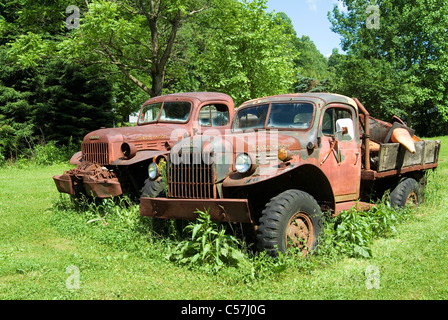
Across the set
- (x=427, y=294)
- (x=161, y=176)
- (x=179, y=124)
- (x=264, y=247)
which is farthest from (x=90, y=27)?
(x=427, y=294)

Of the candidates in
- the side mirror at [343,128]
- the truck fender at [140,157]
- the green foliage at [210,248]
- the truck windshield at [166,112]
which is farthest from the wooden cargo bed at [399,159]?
the truck windshield at [166,112]

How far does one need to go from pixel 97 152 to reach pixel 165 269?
146 inches

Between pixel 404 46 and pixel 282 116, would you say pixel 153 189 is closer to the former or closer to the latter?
pixel 282 116

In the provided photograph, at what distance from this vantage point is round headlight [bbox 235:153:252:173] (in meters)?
5.20

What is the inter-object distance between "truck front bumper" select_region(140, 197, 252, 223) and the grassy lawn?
1.77ft

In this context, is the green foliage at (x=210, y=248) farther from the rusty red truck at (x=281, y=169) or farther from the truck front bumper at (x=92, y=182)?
the truck front bumper at (x=92, y=182)

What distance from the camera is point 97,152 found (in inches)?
328

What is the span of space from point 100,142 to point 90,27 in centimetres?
751

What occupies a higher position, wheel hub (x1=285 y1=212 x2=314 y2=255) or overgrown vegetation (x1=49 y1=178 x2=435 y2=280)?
wheel hub (x1=285 y1=212 x2=314 y2=255)

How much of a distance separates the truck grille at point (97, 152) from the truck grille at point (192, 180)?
9.54 feet

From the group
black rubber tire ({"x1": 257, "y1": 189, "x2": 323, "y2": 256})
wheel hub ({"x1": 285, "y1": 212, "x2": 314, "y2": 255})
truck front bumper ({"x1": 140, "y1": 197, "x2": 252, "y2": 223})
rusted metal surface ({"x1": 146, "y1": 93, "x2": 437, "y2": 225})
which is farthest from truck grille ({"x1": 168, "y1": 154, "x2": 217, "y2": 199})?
wheel hub ({"x1": 285, "y1": 212, "x2": 314, "y2": 255})

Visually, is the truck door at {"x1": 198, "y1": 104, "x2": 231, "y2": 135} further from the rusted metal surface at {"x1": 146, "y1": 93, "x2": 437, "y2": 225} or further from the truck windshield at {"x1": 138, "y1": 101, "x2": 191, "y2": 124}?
the rusted metal surface at {"x1": 146, "y1": 93, "x2": 437, "y2": 225}

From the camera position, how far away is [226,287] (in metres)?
4.73

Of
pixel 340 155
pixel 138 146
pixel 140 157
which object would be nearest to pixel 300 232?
pixel 340 155
